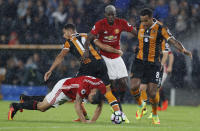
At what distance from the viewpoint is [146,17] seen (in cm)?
1067

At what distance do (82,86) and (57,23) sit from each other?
37.8 feet

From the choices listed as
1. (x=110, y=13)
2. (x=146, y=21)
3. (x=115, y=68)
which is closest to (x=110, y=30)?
(x=110, y=13)

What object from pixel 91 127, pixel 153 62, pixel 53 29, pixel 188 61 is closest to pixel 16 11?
pixel 53 29

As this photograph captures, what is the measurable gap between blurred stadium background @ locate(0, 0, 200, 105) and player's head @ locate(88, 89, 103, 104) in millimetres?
9189

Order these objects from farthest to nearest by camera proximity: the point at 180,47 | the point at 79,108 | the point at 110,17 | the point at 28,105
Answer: the point at 110,17
the point at 180,47
the point at 28,105
the point at 79,108

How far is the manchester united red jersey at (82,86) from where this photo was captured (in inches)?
372

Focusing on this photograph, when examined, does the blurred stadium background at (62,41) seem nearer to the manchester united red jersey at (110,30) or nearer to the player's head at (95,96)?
the manchester united red jersey at (110,30)

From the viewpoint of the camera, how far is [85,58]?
1065 cm

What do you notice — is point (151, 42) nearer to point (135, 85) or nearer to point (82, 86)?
point (135, 85)

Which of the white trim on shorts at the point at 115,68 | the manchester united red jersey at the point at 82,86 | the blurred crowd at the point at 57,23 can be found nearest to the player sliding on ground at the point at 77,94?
the manchester united red jersey at the point at 82,86

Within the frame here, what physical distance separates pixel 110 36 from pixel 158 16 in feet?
27.8

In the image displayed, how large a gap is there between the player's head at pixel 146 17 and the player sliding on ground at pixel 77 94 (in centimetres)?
176

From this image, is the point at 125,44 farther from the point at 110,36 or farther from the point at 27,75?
the point at 110,36

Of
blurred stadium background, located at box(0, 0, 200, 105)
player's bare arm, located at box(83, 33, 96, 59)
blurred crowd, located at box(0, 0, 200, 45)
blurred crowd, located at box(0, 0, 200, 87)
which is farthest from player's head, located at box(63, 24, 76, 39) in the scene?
blurred crowd, located at box(0, 0, 200, 45)
